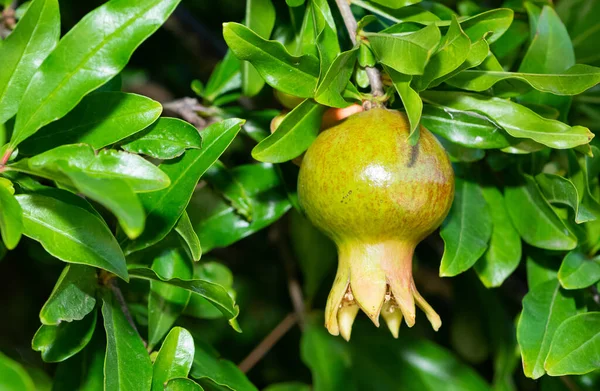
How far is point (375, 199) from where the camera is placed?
2.71ft

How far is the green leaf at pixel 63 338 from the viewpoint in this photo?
91 cm

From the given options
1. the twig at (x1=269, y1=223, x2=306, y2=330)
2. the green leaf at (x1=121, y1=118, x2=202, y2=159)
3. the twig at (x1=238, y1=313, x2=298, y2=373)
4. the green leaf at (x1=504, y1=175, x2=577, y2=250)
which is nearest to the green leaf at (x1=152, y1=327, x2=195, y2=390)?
the green leaf at (x1=121, y1=118, x2=202, y2=159)

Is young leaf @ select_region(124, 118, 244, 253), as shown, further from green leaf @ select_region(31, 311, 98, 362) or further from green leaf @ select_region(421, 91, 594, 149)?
green leaf @ select_region(421, 91, 594, 149)

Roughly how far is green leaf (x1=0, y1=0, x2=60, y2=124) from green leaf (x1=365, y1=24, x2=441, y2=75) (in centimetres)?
40

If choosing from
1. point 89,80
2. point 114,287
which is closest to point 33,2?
point 89,80

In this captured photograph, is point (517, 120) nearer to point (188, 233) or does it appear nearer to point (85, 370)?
point (188, 233)

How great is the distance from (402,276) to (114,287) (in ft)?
1.32

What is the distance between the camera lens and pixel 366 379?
5.38ft

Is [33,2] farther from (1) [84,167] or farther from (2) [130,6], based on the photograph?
(1) [84,167]

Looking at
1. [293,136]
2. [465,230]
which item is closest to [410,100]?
[293,136]

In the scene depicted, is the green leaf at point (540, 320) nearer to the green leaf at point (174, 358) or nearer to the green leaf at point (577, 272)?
the green leaf at point (577, 272)

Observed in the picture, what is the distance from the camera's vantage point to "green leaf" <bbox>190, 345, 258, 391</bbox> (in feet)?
3.25

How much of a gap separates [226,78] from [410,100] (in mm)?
497

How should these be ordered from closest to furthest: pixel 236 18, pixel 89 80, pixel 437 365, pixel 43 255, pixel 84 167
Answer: pixel 84 167 < pixel 89 80 < pixel 43 255 < pixel 437 365 < pixel 236 18
